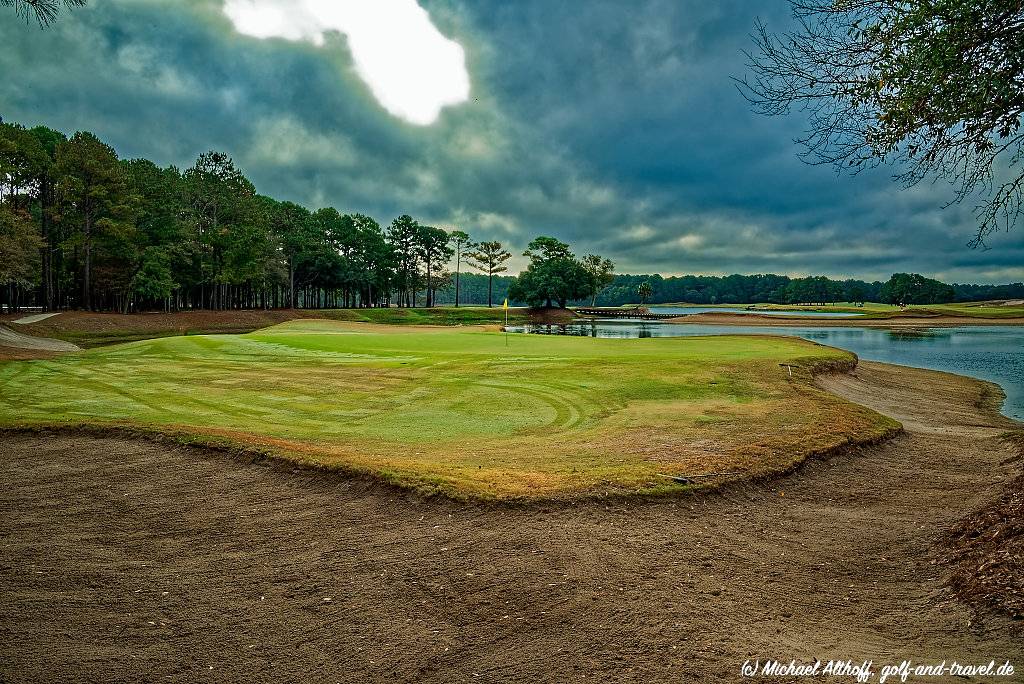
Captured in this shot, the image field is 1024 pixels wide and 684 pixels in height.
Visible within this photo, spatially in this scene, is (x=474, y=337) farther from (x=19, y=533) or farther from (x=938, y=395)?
(x=19, y=533)

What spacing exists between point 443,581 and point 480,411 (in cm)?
820

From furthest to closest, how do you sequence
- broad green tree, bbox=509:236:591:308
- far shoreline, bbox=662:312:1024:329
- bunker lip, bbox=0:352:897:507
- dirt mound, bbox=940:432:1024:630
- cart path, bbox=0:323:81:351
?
broad green tree, bbox=509:236:591:308 < far shoreline, bbox=662:312:1024:329 < cart path, bbox=0:323:81:351 < bunker lip, bbox=0:352:897:507 < dirt mound, bbox=940:432:1024:630

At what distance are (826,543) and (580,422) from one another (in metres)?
6.48

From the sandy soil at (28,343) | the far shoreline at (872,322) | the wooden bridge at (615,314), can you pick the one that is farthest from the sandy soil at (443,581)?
the wooden bridge at (615,314)

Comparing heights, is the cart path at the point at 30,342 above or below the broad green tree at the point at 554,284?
below

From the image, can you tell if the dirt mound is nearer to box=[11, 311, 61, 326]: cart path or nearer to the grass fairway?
the grass fairway

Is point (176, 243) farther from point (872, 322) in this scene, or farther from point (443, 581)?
point (872, 322)

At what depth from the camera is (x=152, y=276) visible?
60.4 m

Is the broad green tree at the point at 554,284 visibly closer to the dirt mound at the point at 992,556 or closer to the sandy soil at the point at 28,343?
the sandy soil at the point at 28,343

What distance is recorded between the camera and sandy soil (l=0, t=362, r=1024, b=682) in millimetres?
3963

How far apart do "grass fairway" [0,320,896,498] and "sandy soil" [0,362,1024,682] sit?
1.05 m

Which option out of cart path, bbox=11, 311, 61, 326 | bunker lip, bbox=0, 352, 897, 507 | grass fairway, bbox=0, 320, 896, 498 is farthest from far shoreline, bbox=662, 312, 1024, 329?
cart path, bbox=11, 311, 61, 326

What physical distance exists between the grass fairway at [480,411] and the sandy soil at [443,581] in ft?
3.44

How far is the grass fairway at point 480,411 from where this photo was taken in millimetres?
8695
